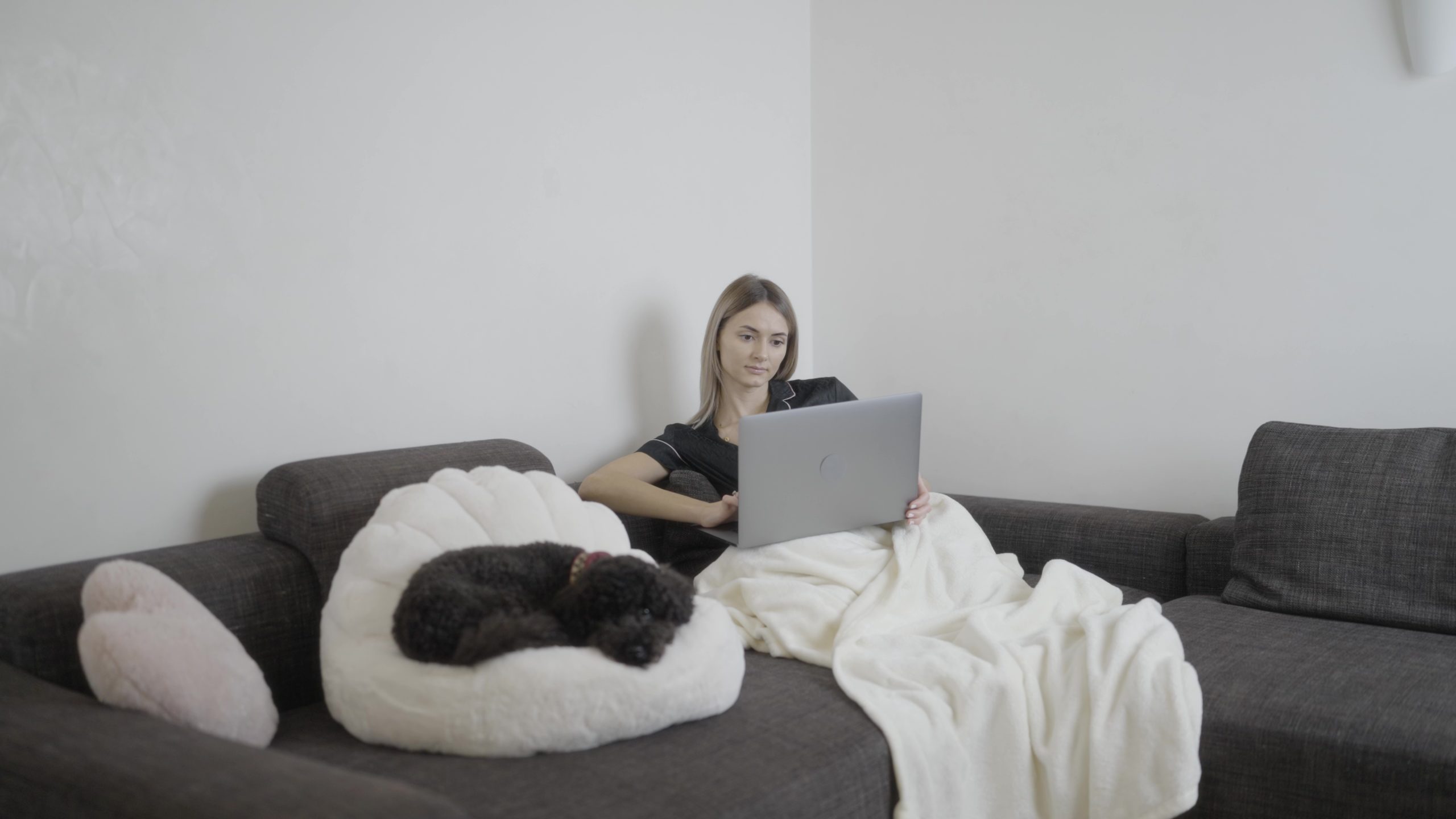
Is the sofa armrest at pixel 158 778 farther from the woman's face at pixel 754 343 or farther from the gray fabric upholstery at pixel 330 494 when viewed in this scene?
the woman's face at pixel 754 343

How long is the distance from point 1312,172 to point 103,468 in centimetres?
273

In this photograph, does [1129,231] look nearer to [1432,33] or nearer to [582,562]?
[1432,33]

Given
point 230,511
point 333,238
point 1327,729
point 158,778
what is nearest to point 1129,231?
point 1327,729

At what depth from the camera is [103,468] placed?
1.85 metres

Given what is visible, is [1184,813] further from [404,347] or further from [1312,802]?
[404,347]

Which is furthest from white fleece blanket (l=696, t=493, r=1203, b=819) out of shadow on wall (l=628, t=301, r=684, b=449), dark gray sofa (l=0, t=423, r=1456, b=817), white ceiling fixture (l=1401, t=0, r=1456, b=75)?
white ceiling fixture (l=1401, t=0, r=1456, b=75)

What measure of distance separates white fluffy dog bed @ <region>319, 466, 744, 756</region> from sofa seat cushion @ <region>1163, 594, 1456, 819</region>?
0.81 meters

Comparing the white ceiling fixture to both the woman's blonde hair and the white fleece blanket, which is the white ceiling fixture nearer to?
the white fleece blanket

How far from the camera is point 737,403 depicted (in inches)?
107

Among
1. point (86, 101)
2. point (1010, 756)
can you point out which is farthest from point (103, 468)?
point (1010, 756)

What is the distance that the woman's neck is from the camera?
2711 millimetres

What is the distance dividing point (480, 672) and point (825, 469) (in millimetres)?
865

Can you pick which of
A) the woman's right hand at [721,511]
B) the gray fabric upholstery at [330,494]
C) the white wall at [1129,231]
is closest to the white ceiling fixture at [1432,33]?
the white wall at [1129,231]

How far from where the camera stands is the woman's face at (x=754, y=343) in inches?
104
